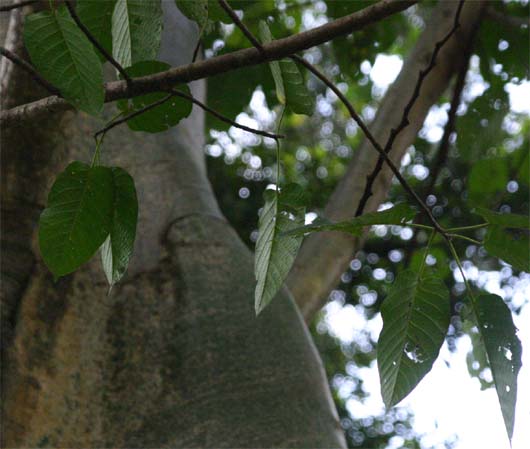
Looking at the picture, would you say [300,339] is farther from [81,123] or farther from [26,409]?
→ [81,123]

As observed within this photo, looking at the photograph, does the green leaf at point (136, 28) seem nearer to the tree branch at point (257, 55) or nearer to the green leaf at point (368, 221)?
the tree branch at point (257, 55)

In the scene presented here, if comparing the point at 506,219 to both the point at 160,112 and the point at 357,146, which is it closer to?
the point at 160,112

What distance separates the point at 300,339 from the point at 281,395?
15 cm

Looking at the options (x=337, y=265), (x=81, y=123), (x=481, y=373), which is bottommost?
(x=481, y=373)

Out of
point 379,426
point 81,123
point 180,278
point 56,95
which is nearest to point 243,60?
point 56,95

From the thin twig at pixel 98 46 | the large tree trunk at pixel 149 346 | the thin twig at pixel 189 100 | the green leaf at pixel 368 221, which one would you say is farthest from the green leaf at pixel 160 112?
the large tree trunk at pixel 149 346

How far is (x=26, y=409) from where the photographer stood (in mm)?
1339

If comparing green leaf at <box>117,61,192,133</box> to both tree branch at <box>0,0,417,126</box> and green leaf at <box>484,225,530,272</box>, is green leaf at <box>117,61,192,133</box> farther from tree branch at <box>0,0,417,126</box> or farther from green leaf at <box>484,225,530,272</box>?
green leaf at <box>484,225,530,272</box>

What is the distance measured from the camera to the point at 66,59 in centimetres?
73

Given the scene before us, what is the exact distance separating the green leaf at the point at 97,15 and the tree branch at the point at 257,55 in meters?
0.24

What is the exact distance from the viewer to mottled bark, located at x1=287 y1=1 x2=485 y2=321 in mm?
1862

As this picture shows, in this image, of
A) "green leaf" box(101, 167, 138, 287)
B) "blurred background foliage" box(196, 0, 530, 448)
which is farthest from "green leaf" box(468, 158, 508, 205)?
"green leaf" box(101, 167, 138, 287)

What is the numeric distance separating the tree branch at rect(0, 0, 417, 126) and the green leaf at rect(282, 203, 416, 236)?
0.59 ft

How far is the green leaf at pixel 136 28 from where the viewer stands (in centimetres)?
89
